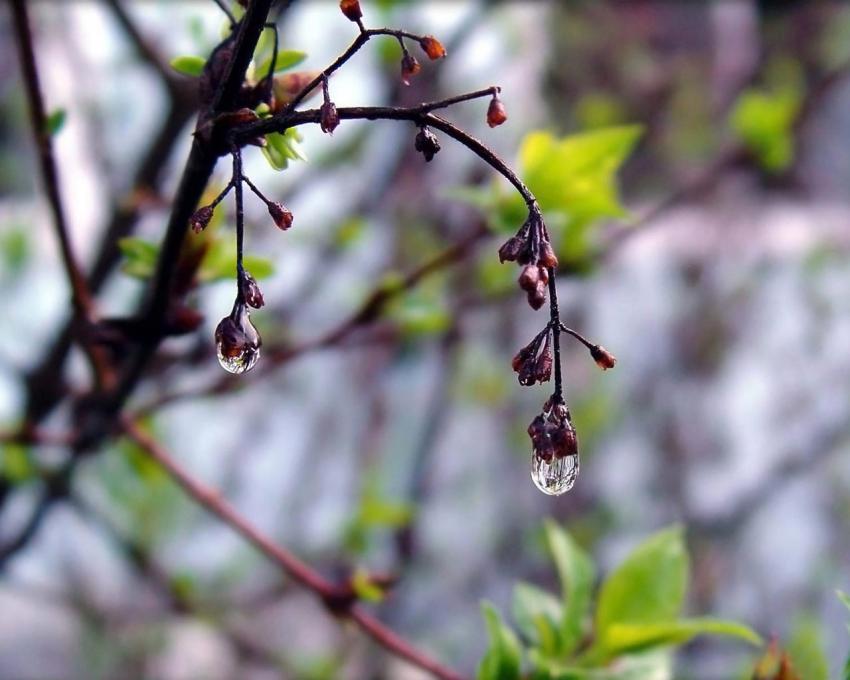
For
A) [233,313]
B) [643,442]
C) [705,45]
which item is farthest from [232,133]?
[705,45]

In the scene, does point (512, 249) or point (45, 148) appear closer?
point (512, 249)

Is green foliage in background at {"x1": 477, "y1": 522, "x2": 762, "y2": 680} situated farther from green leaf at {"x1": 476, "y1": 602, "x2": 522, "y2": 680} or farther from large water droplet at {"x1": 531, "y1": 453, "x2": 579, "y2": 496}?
large water droplet at {"x1": 531, "y1": 453, "x2": 579, "y2": 496}

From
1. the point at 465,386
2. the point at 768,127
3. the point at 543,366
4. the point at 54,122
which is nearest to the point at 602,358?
the point at 543,366

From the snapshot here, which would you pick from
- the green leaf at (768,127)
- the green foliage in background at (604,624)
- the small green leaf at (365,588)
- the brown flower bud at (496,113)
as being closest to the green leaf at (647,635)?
the green foliage in background at (604,624)

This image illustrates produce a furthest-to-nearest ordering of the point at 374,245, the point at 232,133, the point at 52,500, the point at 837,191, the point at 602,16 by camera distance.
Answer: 1. the point at 837,191
2. the point at 602,16
3. the point at 374,245
4. the point at 52,500
5. the point at 232,133

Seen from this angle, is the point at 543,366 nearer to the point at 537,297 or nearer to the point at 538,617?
the point at 537,297

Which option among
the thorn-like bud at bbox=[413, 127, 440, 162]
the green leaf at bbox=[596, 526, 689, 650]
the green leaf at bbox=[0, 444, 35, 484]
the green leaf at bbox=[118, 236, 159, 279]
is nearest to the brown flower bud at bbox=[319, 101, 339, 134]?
the thorn-like bud at bbox=[413, 127, 440, 162]

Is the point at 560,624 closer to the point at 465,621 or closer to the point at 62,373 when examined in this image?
the point at 62,373

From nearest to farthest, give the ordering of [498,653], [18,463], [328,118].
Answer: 1. [328,118]
2. [498,653]
3. [18,463]
